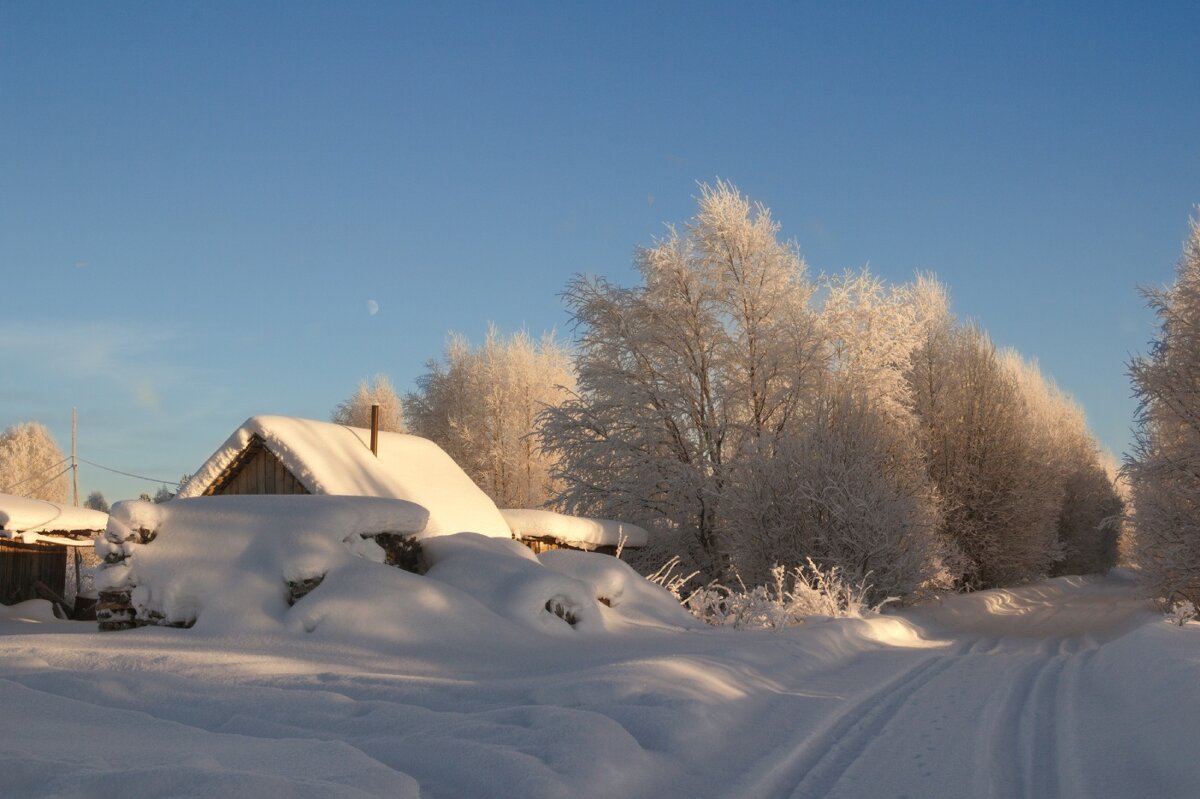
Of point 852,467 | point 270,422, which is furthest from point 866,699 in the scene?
point 852,467

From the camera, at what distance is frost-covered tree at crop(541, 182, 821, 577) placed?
2638 centimetres

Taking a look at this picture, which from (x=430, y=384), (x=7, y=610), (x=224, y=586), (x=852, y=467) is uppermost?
(x=430, y=384)

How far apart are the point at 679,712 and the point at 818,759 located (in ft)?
3.03

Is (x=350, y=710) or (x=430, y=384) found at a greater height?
(x=430, y=384)

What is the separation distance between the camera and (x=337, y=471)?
630 inches

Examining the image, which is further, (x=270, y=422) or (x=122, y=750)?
(x=270, y=422)

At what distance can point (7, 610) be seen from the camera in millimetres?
19797

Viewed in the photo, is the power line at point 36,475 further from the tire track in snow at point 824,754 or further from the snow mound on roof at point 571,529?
the tire track in snow at point 824,754

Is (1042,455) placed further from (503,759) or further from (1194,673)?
(503,759)

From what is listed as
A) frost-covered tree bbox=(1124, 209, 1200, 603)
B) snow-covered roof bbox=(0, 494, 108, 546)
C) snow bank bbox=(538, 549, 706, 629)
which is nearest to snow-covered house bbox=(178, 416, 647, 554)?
snow bank bbox=(538, 549, 706, 629)

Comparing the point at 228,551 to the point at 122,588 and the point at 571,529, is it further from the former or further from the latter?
the point at 571,529

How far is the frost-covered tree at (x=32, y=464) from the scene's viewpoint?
54.7 metres

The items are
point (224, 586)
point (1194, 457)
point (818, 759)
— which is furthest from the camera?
point (1194, 457)

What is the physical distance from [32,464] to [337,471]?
51301 millimetres
